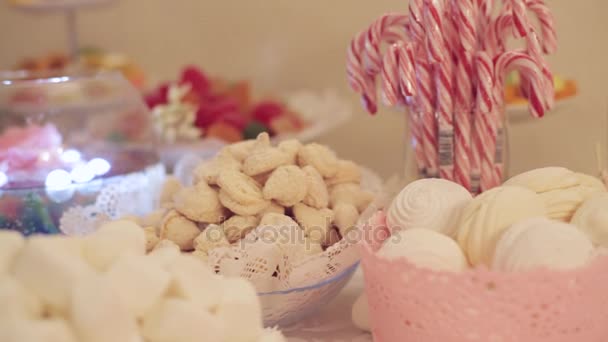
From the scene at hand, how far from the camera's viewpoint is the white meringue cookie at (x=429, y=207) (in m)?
0.63

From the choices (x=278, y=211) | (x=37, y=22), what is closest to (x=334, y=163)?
(x=278, y=211)

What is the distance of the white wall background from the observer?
1418 millimetres

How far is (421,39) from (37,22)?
1.95 meters

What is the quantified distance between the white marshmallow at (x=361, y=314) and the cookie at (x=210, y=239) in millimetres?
152

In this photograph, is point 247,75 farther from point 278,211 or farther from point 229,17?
point 278,211

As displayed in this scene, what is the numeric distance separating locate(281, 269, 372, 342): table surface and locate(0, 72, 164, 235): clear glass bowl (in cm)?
30

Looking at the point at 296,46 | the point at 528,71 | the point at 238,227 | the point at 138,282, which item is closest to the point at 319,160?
the point at 238,227

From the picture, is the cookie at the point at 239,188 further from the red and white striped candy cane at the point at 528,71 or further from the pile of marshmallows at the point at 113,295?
the red and white striped candy cane at the point at 528,71

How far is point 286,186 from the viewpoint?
739 mm

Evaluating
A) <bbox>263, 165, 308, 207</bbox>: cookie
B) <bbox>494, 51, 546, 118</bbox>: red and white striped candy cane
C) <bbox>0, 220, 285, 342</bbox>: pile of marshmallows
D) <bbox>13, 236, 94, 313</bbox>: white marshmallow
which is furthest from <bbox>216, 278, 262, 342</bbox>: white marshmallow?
<bbox>494, 51, 546, 118</bbox>: red and white striped candy cane

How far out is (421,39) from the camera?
0.80 meters

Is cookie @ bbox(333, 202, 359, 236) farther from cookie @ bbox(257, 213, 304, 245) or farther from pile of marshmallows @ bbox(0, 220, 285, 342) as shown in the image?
pile of marshmallows @ bbox(0, 220, 285, 342)

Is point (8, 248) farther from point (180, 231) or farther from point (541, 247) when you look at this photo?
point (541, 247)

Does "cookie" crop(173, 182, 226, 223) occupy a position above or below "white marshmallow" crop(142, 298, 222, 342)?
below
